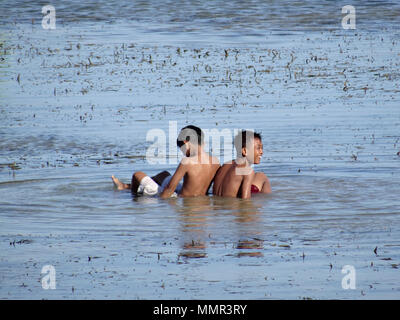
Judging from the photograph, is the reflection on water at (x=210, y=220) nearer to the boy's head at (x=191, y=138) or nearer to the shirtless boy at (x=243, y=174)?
the shirtless boy at (x=243, y=174)

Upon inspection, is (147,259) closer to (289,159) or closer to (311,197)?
(311,197)

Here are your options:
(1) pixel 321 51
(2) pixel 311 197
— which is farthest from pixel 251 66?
(2) pixel 311 197

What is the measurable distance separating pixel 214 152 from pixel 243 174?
325 centimetres

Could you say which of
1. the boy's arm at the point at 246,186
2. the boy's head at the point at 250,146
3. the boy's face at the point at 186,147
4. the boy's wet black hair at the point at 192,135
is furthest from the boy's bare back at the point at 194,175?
the boy's head at the point at 250,146

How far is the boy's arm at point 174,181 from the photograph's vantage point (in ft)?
40.4

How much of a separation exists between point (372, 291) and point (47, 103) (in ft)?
41.8

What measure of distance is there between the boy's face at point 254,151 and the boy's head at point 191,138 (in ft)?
2.17

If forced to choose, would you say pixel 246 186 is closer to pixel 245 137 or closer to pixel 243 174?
pixel 243 174

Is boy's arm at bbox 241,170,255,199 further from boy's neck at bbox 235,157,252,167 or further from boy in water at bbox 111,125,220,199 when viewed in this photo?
boy in water at bbox 111,125,220,199

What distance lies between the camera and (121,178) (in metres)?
13.9

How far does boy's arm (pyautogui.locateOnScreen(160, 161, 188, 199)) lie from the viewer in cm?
A: 1230

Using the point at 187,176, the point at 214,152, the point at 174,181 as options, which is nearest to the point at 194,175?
the point at 187,176

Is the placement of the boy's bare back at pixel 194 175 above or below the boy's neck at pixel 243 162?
below

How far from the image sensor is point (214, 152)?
1541 cm
